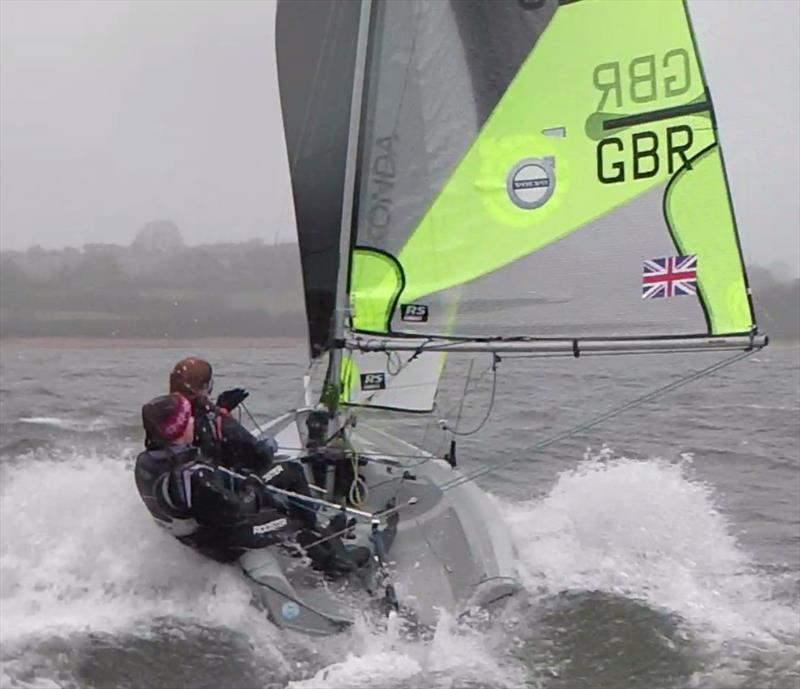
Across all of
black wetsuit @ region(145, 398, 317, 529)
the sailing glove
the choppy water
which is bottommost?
the choppy water

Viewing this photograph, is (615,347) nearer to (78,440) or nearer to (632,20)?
(632,20)

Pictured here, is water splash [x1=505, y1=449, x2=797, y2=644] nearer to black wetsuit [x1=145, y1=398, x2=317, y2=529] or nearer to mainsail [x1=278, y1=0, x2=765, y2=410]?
mainsail [x1=278, y1=0, x2=765, y2=410]

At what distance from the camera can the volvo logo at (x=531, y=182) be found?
17.6ft

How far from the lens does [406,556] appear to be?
5.28m

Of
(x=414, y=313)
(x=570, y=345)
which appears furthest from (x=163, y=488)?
(x=570, y=345)

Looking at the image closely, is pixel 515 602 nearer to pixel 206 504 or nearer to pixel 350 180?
pixel 206 504

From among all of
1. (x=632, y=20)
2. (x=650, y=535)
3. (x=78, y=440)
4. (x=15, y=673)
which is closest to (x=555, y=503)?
(x=650, y=535)

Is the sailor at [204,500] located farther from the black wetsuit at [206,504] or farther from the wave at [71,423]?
the wave at [71,423]

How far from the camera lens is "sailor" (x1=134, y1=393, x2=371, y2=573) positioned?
455cm

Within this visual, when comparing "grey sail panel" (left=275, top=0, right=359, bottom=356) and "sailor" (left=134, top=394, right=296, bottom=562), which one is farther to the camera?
"grey sail panel" (left=275, top=0, right=359, bottom=356)

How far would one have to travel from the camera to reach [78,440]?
401 inches

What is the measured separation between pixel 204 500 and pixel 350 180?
2048 mm

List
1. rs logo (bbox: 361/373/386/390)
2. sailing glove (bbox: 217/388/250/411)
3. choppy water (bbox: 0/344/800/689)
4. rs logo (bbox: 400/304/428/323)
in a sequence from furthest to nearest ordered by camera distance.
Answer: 1. rs logo (bbox: 361/373/386/390)
2. rs logo (bbox: 400/304/428/323)
3. sailing glove (bbox: 217/388/250/411)
4. choppy water (bbox: 0/344/800/689)

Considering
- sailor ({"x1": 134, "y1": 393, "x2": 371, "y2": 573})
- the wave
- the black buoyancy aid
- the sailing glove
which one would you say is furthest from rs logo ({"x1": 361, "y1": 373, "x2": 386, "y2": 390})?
the wave
